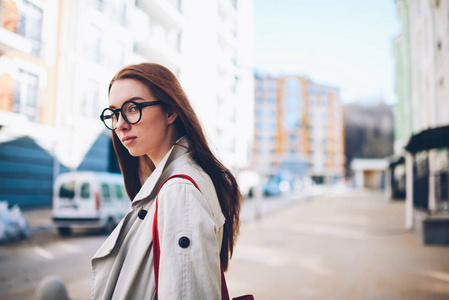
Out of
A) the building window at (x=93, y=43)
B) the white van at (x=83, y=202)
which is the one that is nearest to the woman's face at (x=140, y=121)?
the building window at (x=93, y=43)

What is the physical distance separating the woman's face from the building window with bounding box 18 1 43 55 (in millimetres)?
1595

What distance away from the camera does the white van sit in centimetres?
673

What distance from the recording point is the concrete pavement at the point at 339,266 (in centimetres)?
335

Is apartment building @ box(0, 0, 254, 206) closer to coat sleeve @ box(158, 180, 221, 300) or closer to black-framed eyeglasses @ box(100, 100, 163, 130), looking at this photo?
black-framed eyeglasses @ box(100, 100, 163, 130)

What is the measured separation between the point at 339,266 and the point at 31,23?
4357mm

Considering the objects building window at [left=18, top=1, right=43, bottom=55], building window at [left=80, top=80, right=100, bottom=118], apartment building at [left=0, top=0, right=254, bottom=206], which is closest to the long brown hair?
apartment building at [left=0, top=0, right=254, bottom=206]

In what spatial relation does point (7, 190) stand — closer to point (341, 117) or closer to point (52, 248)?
point (52, 248)

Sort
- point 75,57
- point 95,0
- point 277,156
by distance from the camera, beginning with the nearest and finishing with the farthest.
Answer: point 95,0, point 75,57, point 277,156

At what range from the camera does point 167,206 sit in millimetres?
889

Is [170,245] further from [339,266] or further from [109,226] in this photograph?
[109,226]

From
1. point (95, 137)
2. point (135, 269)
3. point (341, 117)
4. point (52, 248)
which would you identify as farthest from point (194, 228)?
point (341, 117)

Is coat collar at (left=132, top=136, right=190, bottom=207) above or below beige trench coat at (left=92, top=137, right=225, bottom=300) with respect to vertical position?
above

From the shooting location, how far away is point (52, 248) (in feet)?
19.5

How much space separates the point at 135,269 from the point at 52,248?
19.0ft
